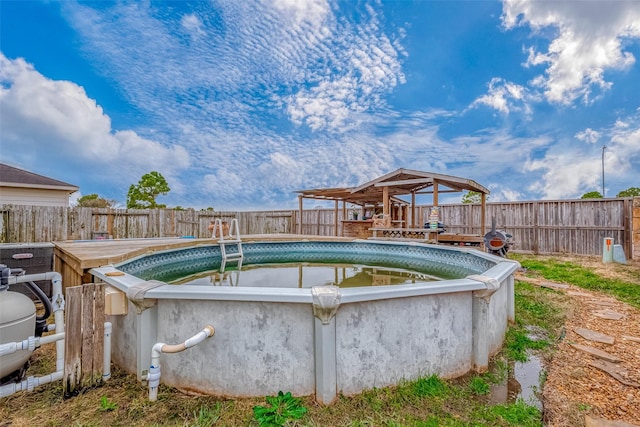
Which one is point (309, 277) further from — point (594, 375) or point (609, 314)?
point (609, 314)

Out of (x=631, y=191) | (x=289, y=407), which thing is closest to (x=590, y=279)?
(x=289, y=407)

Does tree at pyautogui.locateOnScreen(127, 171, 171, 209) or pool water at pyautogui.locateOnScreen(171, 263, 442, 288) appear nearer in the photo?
pool water at pyautogui.locateOnScreen(171, 263, 442, 288)

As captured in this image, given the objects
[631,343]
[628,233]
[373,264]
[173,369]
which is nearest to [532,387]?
[631,343]

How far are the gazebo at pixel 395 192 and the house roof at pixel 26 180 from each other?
8.63 meters

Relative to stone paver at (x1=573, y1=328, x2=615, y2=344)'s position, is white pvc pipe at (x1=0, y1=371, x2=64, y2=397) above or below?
above

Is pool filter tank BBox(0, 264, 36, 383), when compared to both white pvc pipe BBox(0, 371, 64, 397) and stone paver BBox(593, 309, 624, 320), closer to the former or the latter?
white pvc pipe BBox(0, 371, 64, 397)

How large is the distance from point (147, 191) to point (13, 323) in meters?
18.5

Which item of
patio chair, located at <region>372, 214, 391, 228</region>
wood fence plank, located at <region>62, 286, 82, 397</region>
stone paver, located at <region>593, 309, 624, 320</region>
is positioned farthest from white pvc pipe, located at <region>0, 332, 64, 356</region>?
patio chair, located at <region>372, 214, 391, 228</region>

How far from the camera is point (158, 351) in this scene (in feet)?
6.12

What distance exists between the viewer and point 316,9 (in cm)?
901

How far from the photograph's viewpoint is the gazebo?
8.45 m

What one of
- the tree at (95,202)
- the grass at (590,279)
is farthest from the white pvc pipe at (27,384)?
the tree at (95,202)

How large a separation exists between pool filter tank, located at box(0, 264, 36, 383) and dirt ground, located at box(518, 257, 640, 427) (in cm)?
355

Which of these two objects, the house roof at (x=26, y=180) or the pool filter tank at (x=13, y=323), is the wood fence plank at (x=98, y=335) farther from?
the house roof at (x=26, y=180)
